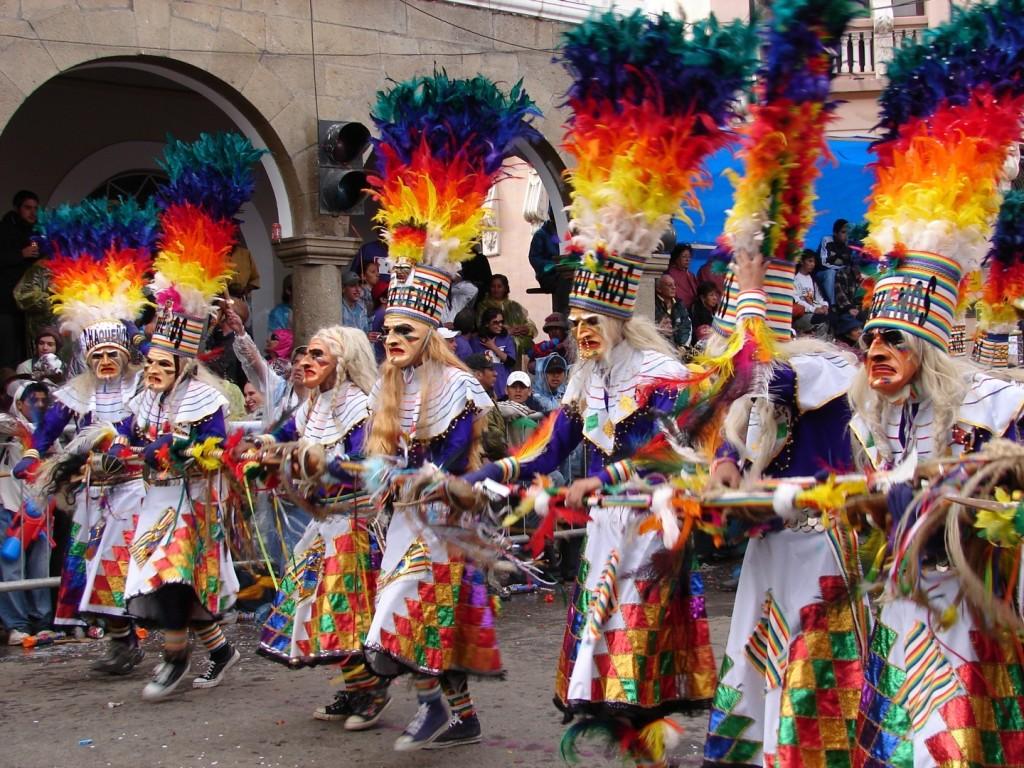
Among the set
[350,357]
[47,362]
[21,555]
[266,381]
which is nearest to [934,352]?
[350,357]

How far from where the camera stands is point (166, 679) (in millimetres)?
7543

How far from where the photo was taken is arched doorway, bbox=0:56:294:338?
42.8ft

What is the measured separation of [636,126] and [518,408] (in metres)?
5.50

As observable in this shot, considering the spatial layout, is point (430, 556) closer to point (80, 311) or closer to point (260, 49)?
point (80, 311)

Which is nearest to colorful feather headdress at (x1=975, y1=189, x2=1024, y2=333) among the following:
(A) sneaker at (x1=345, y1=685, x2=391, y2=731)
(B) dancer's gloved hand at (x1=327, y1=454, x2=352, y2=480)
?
(B) dancer's gloved hand at (x1=327, y1=454, x2=352, y2=480)

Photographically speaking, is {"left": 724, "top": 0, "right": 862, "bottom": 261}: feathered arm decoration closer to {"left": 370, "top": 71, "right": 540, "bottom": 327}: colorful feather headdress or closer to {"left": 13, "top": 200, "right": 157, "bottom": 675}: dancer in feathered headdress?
{"left": 370, "top": 71, "right": 540, "bottom": 327}: colorful feather headdress

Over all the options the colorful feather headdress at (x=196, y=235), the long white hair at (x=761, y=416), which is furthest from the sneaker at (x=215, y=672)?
the long white hair at (x=761, y=416)

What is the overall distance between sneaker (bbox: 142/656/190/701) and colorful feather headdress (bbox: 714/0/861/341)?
4.10 m

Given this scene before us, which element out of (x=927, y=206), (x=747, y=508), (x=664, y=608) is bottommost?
(x=664, y=608)

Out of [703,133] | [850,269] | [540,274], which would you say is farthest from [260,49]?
[703,133]

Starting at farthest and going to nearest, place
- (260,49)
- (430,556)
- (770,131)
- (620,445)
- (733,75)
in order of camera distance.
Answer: (260,49) < (430,556) < (620,445) < (733,75) < (770,131)

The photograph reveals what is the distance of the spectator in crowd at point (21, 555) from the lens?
9.33 meters

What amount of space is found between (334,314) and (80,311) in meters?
3.71

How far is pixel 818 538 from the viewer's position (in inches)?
186
